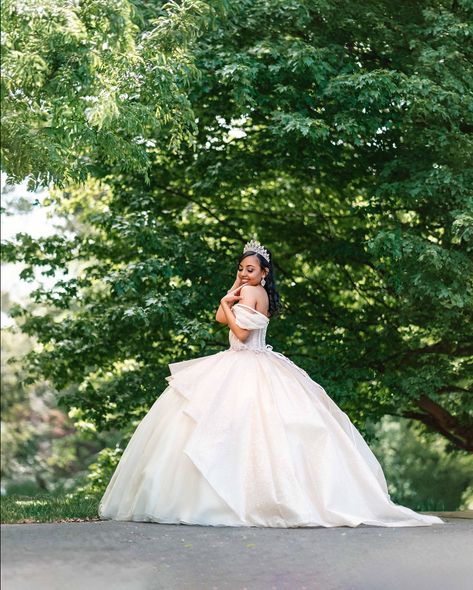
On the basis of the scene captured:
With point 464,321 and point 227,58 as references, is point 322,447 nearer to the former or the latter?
point 464,321

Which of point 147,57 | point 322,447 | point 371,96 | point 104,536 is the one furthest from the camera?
point 371,96

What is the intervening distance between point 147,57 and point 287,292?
580cm

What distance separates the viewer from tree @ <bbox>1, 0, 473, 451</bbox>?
1130 cm

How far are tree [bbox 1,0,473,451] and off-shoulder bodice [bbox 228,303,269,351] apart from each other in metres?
2.53

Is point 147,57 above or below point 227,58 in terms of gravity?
below

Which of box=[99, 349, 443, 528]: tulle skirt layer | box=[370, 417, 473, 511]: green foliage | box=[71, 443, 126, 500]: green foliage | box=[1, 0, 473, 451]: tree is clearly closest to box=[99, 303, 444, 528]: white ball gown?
box=[99, 349, 443, 528]: tulle skirt layer

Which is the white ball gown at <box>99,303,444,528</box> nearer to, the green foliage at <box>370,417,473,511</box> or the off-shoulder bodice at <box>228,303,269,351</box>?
the off-shoulder bodice at <box>228,303,269,351</box>

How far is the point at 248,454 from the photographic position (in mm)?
7984

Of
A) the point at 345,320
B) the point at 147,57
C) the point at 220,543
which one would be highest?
the point at 147,57

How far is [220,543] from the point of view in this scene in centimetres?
659

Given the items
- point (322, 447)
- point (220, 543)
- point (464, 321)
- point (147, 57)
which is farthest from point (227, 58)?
point (220, 543)

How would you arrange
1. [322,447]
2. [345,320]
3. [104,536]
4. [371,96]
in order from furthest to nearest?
[345,320], [371,96], [322,447], [104,536]

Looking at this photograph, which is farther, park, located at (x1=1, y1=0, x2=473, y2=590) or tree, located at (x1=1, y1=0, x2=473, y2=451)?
tree, located at (x1=1, y1=0, x2=473, y2=451)

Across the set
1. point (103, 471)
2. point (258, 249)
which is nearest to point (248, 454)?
point (258, 249)
